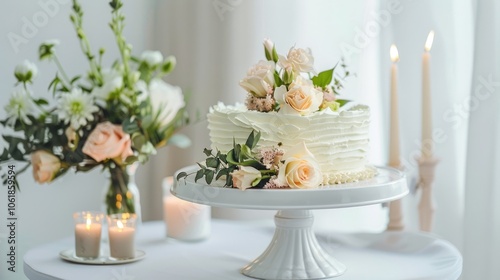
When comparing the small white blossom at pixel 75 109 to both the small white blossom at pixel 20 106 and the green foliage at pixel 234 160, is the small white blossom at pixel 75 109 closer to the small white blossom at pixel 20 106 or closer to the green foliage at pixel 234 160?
the small white blossom at pixel 20 106

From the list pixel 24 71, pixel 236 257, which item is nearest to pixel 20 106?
pixel 24 71

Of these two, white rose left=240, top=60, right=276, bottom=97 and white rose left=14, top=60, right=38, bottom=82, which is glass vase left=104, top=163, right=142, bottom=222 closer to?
white rose left=14, top=60, right=38, bottom=82

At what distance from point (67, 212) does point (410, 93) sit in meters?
1.04

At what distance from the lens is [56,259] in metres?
1.52

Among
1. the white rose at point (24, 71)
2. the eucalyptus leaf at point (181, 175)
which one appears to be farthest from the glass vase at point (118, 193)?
the eucalyptus leaf at point (181, 175)

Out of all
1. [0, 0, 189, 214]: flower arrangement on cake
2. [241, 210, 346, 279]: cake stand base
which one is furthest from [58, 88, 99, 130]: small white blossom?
[241, 210, 346, 279]: cake stand base

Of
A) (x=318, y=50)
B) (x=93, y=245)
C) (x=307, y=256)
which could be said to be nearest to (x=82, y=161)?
(x=93, y=245)

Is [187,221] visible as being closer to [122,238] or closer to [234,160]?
[122,238]

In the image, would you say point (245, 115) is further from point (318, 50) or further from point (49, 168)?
Answer: point (318, 50)

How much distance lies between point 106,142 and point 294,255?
48cm

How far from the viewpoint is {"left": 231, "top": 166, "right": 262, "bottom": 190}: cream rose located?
3.88 feet

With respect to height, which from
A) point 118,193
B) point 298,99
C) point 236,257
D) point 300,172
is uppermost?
point 298,99

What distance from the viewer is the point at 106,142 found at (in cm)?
156

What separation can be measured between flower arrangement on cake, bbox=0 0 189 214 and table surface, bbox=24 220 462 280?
0.16 metres
